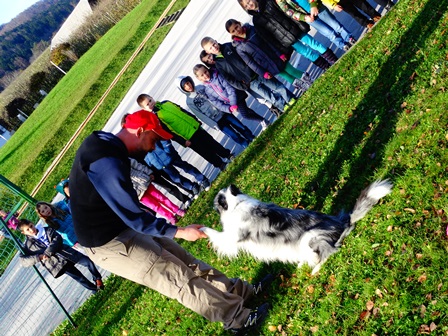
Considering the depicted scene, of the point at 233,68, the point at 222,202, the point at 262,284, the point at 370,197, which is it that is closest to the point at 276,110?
the point at 233,68

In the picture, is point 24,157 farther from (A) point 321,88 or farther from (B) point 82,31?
(A) point 321,88

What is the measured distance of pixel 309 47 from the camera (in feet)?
29.2

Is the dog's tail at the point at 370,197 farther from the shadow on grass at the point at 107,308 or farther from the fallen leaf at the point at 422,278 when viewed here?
the shadow on grass at the point at 107,308

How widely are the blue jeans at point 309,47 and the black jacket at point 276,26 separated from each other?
0.10m

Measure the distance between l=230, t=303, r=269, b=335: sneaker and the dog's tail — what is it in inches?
64.3

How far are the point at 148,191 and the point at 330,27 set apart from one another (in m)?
5.19

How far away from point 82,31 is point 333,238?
137ft

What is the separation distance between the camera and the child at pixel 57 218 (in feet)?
28.9

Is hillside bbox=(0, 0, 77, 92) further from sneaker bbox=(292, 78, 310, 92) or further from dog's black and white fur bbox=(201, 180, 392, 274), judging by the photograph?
dog's black and white fur bbox=(201, 180, 392, 274)

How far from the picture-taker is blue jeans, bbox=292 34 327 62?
→ 28.8ft

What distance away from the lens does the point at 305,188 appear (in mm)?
6812

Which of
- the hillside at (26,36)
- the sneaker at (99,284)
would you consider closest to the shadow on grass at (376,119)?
the sneaker at (99,284)

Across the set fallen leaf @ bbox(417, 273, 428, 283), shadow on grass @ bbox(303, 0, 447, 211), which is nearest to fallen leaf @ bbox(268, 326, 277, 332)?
shadow on grass @ bbox(303, 0, 447, 211)

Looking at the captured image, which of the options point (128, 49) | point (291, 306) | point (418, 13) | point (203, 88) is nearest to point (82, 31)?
point (128, 49)
